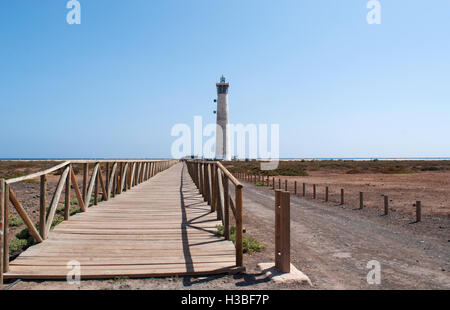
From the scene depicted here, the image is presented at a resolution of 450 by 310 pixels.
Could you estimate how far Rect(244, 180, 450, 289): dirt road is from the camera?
14.9ft

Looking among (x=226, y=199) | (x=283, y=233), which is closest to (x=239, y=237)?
(x=283, y=233)

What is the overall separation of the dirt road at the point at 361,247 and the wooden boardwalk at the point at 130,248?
113 cm

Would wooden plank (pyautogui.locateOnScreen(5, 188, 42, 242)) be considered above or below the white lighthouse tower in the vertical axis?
below

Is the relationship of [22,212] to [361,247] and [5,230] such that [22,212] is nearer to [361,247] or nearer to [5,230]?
[5,230]

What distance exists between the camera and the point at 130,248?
191 inches

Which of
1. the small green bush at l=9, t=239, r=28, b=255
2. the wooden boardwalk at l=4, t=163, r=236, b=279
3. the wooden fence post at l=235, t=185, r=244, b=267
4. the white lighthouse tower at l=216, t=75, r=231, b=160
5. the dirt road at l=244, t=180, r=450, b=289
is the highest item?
the white lighthouse tower at l=216, t=75, r=231, b=160

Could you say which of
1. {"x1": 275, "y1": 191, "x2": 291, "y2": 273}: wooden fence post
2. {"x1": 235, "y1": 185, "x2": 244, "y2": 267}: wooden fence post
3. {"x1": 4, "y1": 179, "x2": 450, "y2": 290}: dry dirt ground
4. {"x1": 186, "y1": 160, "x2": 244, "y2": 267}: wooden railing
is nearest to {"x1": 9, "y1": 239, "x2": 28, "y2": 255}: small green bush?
{"x1": 4, "y1": 179, "x2": 450, "y2": 290}: dry dirt ground

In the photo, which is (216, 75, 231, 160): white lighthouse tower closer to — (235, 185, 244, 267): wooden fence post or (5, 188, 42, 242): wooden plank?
(5, 188, 42, 242): wooden plank

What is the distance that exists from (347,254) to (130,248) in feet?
13.3

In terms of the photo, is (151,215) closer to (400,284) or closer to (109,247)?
(109,247)

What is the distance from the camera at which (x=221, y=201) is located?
6535 millimetres

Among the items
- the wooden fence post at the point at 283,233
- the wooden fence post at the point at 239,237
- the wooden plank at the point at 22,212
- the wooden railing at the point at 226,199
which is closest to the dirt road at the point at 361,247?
the wooden fence post at the point at 283,233

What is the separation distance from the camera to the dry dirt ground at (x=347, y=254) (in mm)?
3803

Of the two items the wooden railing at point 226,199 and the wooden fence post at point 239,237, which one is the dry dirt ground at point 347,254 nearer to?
the wooden fence post at point 239,237
